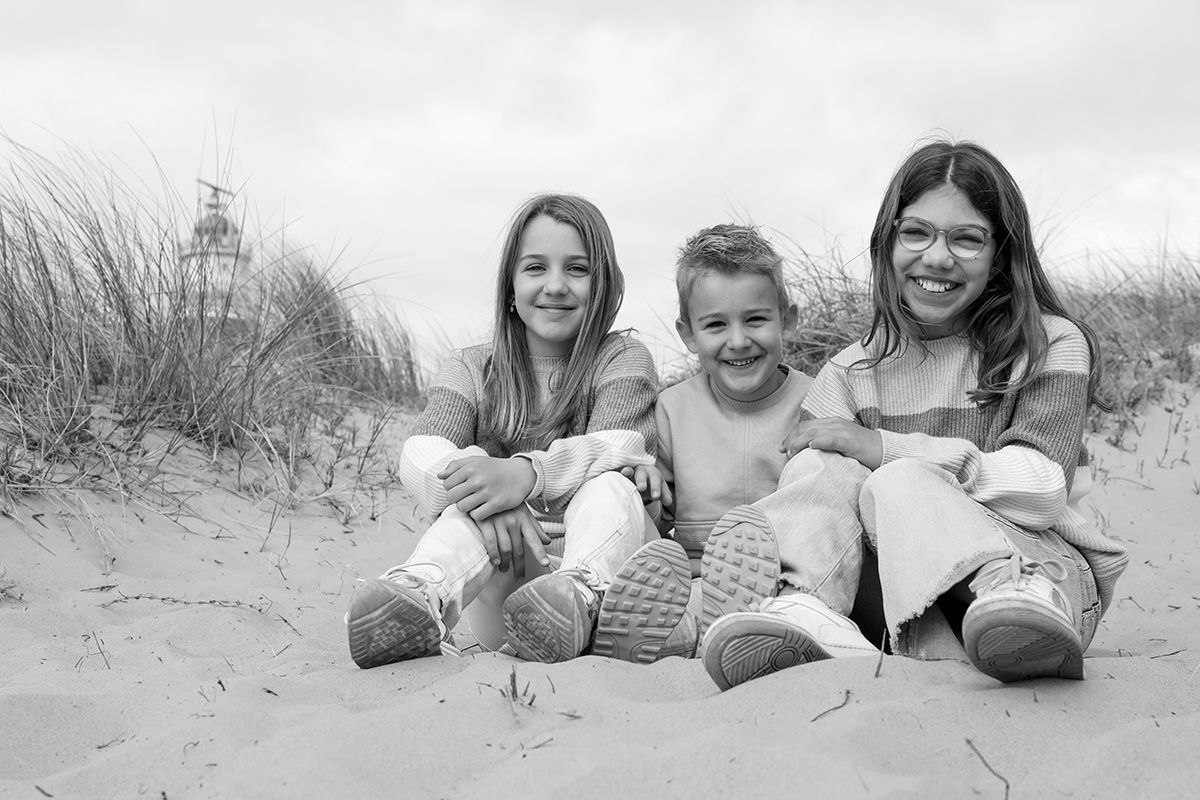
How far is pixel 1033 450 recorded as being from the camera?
229cm

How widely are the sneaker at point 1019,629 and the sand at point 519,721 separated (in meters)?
0.04

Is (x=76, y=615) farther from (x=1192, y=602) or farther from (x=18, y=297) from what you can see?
(x=1192, y=602)

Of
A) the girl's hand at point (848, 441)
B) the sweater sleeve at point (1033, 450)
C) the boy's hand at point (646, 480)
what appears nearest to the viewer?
the sweater sleeve at point (1033, 450)

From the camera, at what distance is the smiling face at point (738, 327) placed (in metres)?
2.77

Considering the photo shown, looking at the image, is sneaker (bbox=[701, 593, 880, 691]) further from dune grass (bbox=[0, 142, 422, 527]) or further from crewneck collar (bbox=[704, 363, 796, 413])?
dune grass (bbox=[0, 142, 422, 527])

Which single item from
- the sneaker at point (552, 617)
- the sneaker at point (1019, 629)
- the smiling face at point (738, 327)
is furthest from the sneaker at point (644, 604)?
the smiling face at point (738, 327)

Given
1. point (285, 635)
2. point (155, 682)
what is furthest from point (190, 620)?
point (155, 682)

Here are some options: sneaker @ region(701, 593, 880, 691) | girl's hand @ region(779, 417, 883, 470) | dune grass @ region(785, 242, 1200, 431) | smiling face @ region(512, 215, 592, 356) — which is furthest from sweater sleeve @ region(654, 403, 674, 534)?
dune grass @ region(785, 242, 1200, 431)

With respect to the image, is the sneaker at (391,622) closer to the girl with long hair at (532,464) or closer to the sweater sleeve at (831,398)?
the girl with long hair at (532,464)

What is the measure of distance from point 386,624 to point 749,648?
2.40 ft

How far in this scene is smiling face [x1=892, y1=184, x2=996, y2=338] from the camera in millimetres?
2502

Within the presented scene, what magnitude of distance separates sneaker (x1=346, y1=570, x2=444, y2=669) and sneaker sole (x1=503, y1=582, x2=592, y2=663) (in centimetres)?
17

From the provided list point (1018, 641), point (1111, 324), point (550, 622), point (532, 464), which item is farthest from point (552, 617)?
point (1111, 324)

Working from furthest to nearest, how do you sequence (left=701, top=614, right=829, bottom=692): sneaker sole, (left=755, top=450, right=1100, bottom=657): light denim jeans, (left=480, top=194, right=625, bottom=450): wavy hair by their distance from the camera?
(left=480, top=194, right=625, bottom=450): wavy hair
(left=755, top=450, right=1100, bottom=657): light denim jeans
(left=701, top=614, right=829, bottom=692): sneaker sole
